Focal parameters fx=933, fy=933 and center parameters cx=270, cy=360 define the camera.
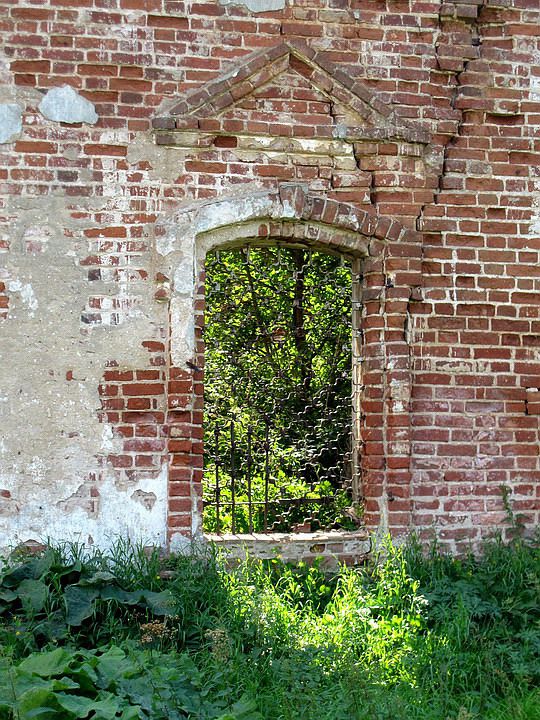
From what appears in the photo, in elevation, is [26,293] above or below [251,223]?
below

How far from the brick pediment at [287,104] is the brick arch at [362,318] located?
448 mm

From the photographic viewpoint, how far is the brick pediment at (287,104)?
232 inches

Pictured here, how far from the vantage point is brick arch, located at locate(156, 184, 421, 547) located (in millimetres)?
5805

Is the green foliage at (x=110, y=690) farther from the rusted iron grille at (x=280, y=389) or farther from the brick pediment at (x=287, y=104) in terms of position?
the brick pediment at (x=287, y=104)

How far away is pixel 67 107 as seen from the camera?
5.82 metres

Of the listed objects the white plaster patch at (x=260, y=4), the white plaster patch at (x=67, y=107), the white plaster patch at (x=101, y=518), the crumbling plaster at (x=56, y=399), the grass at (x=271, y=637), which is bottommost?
the grass at (x=271, y=637)

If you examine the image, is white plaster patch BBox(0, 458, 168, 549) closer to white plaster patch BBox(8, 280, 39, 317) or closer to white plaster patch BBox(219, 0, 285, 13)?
white plaster patch BBox(8, 280, 39, 317)

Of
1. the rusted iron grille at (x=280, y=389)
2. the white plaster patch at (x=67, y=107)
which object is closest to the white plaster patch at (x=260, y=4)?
the white plaster patch at (x=67, y=107)

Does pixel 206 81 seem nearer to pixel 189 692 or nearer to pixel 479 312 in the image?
pixel 479 312

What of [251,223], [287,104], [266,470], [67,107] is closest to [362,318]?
[251,223]

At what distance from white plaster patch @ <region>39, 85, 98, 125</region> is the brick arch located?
83 centimetres

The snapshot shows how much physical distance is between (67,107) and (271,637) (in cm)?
341

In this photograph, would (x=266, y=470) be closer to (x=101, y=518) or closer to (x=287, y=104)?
(x=101, y=518)

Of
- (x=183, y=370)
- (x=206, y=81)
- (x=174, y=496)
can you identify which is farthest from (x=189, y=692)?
(x=206, y=81)
